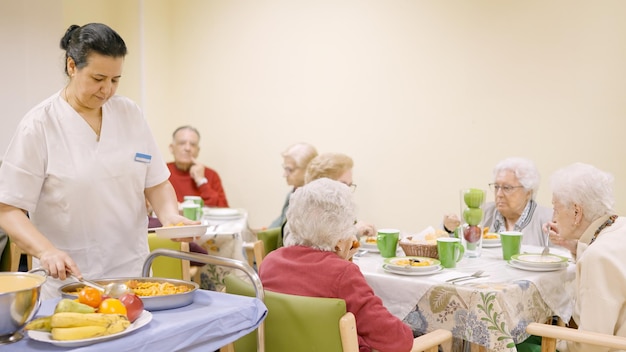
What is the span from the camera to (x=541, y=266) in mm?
2359

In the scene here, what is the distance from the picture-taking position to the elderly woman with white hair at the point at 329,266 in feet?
6.01

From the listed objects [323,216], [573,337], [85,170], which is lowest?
[573,337]

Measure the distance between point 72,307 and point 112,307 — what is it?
0.08 meters

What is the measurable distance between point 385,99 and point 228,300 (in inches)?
115

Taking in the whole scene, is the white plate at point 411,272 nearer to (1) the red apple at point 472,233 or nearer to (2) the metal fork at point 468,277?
(2) the metal fork at point 468,277

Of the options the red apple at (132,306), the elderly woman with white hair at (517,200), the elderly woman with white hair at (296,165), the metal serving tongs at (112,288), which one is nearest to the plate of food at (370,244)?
the elderly woman with white hair at (517,200)

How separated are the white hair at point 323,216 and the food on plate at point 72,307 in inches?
29.3

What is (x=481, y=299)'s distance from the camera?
205cm

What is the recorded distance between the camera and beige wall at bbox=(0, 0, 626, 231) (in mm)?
3623

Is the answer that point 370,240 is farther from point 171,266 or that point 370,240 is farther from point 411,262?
point 171,266

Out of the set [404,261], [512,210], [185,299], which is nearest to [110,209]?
[185,299]

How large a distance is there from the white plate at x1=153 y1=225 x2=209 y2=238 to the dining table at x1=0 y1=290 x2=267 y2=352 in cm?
21

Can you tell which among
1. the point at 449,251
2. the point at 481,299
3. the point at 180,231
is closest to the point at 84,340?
the point at 180,231

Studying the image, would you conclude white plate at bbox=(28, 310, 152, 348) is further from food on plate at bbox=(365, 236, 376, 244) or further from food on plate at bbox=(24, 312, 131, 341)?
food on plate at bbox=(365, 236, 376, 244)
